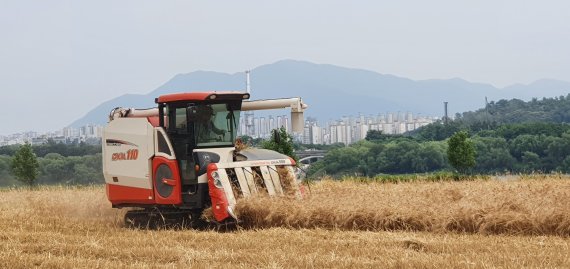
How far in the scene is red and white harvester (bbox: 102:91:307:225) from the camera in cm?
1352

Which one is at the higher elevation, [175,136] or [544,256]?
[175,136]

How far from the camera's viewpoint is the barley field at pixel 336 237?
329 inches

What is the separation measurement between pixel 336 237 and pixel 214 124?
4.17 metres

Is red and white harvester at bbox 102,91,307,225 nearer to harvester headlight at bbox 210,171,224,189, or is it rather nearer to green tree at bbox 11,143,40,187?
harvester headlight at bbox 210,171,224,189

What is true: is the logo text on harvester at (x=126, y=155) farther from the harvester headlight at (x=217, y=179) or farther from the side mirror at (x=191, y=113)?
the harvester headlight at (x=217, y=179)

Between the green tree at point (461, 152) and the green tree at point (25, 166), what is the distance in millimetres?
18920

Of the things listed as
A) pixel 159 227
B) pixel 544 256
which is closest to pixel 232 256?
pixel 544 256

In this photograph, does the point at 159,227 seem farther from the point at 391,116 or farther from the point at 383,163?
the point at 391,116

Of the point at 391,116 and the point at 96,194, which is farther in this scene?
the point at 391,116

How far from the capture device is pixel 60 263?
837 cm

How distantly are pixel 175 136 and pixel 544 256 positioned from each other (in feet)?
23.8

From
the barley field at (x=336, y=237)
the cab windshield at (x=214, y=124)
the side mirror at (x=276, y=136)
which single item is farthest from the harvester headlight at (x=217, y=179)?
the side mirror at (x=276, y=136)

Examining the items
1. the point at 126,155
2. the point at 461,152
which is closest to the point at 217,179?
the point at 126,155

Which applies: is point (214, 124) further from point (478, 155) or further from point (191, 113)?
point (478, 155)
